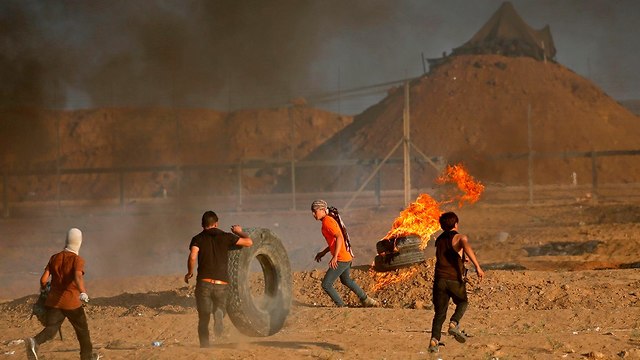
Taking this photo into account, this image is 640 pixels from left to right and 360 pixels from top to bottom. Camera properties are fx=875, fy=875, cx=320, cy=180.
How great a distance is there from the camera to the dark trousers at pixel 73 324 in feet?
28.6

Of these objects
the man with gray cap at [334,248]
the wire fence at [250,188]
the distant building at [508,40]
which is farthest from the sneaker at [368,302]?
the distant building at [508,40]

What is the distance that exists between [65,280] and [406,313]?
5.25 m

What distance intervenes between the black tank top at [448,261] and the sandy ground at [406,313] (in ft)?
2.85

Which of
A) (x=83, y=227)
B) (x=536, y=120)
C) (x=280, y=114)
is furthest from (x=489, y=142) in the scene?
(x=83, y=227)

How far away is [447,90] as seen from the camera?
7681 cm

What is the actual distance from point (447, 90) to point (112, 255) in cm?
5503

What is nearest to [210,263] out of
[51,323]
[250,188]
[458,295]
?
[51,323]

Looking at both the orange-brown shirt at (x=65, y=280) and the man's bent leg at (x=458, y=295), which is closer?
the orange-brown shirt at (x=65, y=280)

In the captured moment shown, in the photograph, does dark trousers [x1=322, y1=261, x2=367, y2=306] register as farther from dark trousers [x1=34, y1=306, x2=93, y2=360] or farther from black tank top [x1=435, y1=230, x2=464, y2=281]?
dark trousers [x1=34, y1=306, x2=93, y2=360]

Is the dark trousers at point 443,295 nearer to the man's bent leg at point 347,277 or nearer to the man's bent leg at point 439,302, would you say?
the man's bent leg at point 439,302

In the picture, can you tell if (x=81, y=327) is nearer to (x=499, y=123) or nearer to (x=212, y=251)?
(x=212, y=251)

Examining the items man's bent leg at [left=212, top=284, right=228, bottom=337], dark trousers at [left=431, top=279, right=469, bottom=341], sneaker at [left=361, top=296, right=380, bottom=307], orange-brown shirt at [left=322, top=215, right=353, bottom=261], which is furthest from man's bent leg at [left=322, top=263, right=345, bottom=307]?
dark trousers at [left=431, top=279, right=469, bottom=341]

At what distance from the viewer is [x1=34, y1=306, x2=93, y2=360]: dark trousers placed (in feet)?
28.6

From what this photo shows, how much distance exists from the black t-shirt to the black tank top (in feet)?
7.41
